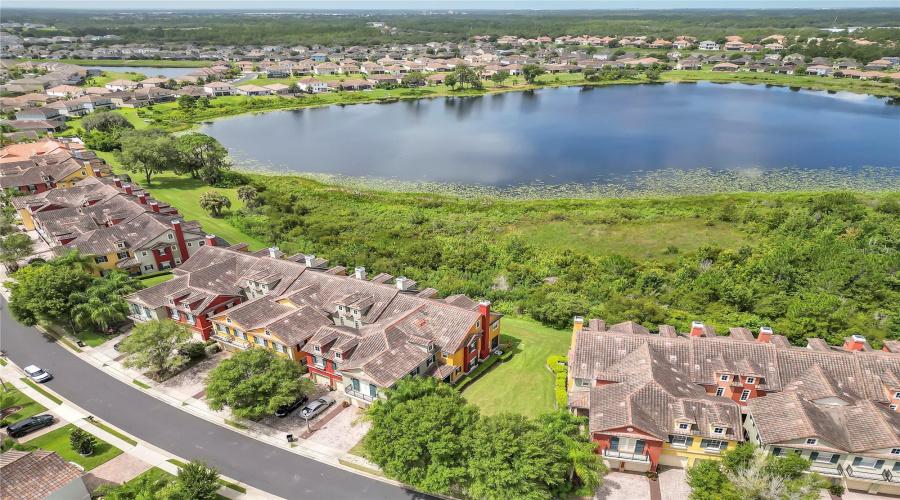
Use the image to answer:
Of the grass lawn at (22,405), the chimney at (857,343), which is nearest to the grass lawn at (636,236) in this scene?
the chimney at (857,343)

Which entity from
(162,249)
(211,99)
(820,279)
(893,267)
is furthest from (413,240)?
(211,99)

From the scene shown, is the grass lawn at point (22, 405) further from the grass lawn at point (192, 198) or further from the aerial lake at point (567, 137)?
the aerial lake at point (567, 137)

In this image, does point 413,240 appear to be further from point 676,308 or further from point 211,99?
point 211,99

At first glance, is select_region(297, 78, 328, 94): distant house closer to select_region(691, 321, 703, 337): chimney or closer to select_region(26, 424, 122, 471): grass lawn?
select_region(26, 424, 122, 471): grass lawn

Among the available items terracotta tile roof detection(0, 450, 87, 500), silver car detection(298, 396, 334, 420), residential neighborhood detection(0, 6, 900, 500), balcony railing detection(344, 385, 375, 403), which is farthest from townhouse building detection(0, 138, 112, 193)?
balcony railing detection(344, 385, 375, 403)

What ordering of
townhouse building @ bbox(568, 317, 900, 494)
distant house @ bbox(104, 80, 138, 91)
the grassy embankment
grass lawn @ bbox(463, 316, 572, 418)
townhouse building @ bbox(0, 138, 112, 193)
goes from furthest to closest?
distant house @ bbox(104, 80, 138, 91)
the grassy embankment
townhouse building @ bbox(0, 138, 112, 193)
grass lawn @ bbox(463, 316, 572, 418)
townhouse building @ bbox(568, 317, 900, 494)

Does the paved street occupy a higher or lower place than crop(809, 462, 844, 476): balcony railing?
lower
